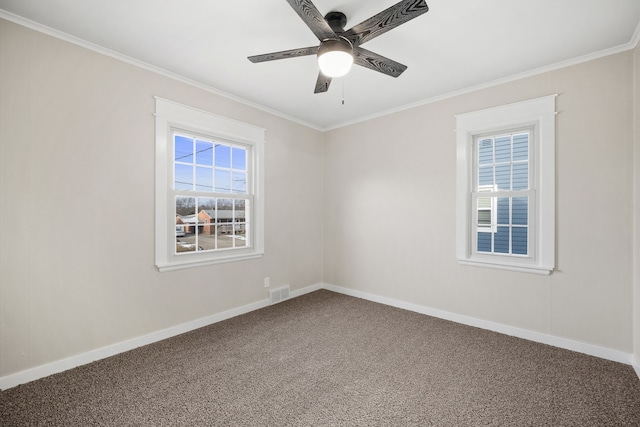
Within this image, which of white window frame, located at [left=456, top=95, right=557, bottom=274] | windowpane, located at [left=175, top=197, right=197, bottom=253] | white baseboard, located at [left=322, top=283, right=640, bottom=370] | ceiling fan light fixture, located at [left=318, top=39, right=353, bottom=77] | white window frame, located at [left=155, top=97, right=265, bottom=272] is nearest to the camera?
ceiling fan light fixture, located at [left=318, top=39, right=353, bottom=77]

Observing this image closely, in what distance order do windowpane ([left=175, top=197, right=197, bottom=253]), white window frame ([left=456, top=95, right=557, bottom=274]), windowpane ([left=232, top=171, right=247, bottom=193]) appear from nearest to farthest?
white window frame ([left=456, top=95, right=557, bottom=274]), windowpane ([left=175, top=197, right=197, bottom=253]), windowpane ([left=232, top=171, right=247, bottom=193])

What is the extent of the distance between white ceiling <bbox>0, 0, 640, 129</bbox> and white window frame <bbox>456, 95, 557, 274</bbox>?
14.7 inches

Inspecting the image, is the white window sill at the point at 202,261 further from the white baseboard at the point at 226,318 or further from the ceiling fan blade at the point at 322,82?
the ceiling fan blade at the point at 322,82

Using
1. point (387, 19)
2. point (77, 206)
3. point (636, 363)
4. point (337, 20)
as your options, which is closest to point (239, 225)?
point (77, 206)

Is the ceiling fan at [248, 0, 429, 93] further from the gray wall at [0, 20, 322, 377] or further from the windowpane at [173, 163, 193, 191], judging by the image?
the windowpane at [173, 163, 193, 191]

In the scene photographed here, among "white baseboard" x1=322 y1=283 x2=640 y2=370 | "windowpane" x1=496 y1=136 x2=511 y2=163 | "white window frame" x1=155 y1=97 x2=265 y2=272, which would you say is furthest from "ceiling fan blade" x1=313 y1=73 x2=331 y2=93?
"white baseboard" x1=322 y1=283 x2=640 y2=370

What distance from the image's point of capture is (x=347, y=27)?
2227 millimetres

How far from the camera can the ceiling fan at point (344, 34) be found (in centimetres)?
161

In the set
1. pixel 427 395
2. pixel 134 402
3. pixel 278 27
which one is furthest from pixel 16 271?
pixel 427 395

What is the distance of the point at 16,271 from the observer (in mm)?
2111

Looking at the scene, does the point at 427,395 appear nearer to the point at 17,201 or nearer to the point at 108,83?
the point at 17,201

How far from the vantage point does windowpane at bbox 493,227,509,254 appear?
3186 mm

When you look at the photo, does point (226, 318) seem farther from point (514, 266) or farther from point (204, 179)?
point (514, 266)

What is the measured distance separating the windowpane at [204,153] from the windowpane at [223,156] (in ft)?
0.28
